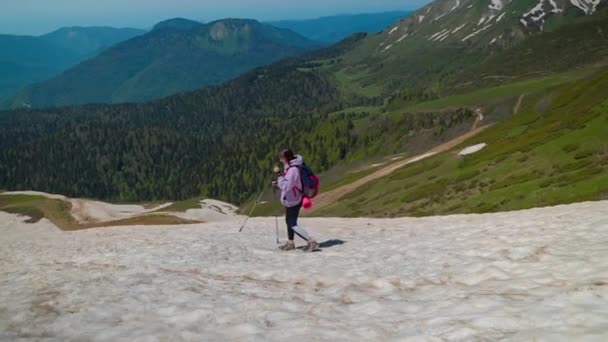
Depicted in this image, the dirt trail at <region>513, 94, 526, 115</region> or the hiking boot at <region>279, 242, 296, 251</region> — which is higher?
the dirt trail at <region>513, 94, 526, 115</region>

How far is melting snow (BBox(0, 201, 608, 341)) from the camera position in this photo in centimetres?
1070

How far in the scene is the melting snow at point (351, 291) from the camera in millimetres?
10703

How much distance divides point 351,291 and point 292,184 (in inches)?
301

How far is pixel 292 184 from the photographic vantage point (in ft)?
70.9

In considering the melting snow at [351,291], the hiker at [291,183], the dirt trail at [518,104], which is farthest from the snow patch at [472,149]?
the dirt trail at [518,104]

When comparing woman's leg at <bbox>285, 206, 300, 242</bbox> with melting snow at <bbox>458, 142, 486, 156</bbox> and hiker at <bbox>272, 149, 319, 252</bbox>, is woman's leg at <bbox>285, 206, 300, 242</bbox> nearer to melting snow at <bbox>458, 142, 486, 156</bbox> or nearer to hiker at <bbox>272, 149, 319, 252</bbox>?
hiker at <bbox>272, 149, 319, 252</bbox>

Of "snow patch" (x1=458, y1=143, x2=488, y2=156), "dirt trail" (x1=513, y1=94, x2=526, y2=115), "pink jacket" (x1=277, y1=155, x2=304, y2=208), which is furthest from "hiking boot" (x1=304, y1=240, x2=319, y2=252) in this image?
"dirt trail" (x1=513, y1=94, x2=526, y2=115)

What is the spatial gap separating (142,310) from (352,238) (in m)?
16.9

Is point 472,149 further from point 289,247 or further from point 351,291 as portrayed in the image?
point 351,291

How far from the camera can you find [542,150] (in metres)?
48.6

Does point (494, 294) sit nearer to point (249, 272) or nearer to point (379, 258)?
point (379, 258)

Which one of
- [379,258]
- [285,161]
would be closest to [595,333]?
[379,258]

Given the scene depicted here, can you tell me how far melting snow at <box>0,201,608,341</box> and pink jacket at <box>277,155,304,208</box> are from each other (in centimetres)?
262

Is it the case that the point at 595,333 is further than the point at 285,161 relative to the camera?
No
